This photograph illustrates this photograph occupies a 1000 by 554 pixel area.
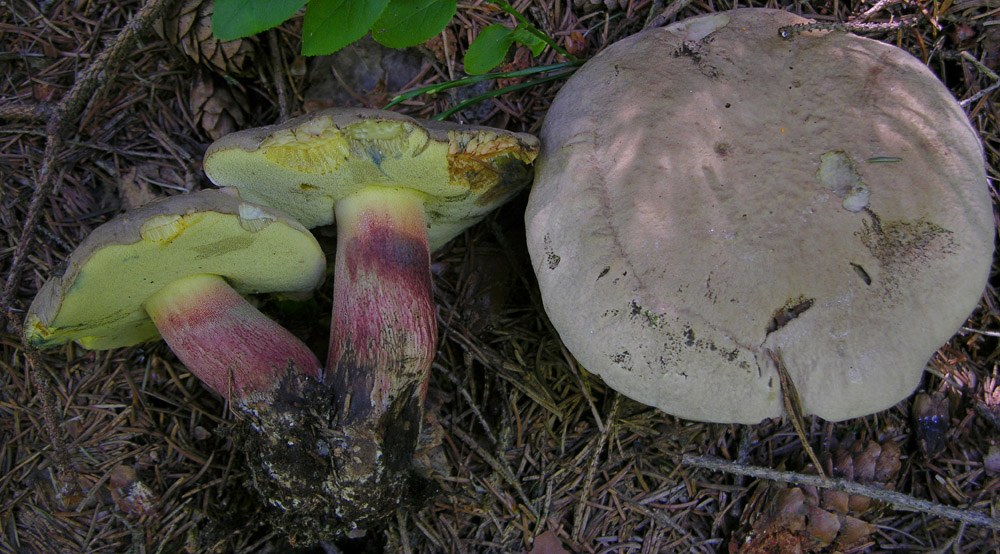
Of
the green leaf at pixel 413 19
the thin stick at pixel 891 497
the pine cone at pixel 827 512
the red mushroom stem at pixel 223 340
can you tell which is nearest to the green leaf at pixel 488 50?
the green leaf at pixel 413 19

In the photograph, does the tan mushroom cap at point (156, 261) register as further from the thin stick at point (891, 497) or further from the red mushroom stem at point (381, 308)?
the thin stick at point (891, 497)

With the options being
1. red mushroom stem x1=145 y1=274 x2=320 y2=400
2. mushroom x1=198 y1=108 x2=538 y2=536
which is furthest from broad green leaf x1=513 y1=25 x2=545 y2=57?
red mushroom stem x1=145 y1=274 x2=320 y2=400

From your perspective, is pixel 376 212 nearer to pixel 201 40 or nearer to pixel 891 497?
pixel 201 40

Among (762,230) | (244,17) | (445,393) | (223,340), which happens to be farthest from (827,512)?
(244,17)

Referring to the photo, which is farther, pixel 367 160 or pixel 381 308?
pixel 381 308

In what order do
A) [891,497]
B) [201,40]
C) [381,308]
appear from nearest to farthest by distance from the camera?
[381,308] → [891,497] → [201,40]

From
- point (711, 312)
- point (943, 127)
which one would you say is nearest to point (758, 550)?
point (711, 312)
